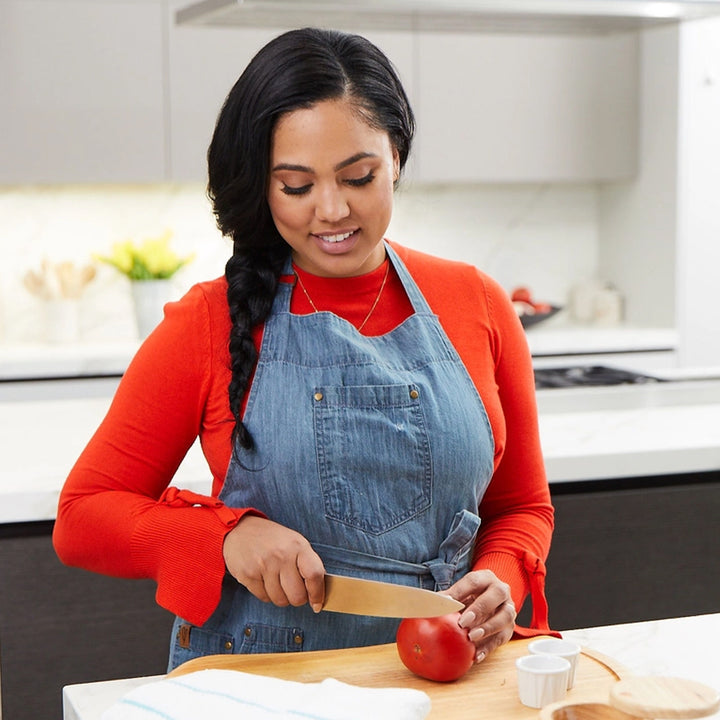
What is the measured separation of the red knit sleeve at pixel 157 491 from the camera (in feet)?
4.05

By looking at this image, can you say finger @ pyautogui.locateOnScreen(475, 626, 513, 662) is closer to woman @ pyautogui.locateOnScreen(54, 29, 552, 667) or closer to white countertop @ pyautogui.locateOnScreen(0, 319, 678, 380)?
woman @ pyautogui.locateOnScreen(54, 29, 552, 667)

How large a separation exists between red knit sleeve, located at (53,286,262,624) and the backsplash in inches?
119

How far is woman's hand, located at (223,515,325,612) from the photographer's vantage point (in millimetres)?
1166

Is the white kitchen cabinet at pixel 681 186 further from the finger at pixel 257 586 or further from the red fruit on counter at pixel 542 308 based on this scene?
the finger at pixel 257 586

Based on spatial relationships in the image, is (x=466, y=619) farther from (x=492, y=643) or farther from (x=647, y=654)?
(x=647, y=654)

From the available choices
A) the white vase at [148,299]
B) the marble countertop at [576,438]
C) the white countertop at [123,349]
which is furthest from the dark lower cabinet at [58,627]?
the white vase at [148,299]

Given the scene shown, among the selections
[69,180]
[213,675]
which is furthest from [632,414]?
[69,180]

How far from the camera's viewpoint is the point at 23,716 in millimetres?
1815

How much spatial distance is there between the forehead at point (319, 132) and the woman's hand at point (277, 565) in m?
0.40

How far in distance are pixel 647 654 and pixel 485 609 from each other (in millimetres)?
236

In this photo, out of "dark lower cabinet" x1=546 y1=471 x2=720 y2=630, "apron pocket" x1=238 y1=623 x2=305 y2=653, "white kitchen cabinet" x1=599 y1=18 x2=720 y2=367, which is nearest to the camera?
"apron pocket" x1=238 y1=623 x2=305 y2=653

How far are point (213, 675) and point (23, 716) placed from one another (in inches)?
34.9

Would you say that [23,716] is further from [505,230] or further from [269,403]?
[505,230]

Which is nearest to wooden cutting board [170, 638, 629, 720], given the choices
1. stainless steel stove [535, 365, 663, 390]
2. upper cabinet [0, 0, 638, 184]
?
stainless steel stove [535, 365, 663, 390]
